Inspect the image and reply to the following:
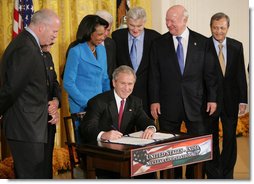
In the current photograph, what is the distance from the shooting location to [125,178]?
149 inches

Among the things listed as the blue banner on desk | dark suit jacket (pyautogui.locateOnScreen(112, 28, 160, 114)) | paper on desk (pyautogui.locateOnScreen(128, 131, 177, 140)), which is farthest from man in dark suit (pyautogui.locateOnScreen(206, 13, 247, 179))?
paper on desk (pyautogui.locateOnScreen(128, 131, 177, 140))

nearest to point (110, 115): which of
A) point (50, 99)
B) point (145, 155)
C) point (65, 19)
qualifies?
point (50, 99)

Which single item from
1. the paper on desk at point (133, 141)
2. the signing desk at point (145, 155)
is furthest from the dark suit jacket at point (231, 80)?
the paper on desk at point (133, 141)

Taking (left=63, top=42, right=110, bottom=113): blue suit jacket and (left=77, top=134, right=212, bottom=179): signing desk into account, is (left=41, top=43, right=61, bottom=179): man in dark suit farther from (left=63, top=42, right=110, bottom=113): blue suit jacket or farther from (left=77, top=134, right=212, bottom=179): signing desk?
(left=77, top=134, right=212, bottom=179): signing desk

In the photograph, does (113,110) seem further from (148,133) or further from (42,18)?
(42,18)

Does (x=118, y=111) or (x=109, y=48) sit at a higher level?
(x=109, y=48)

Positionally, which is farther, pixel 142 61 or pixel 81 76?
pixel 142 61

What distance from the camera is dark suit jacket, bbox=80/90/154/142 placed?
4105 millimetres

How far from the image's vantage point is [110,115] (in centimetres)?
418

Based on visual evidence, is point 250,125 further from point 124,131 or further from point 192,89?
point 124,131

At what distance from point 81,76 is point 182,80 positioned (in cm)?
77

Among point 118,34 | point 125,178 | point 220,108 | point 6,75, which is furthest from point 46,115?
point 220,108

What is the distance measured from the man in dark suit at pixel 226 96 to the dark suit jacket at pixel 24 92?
140 cm

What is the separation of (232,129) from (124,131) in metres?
0.91
